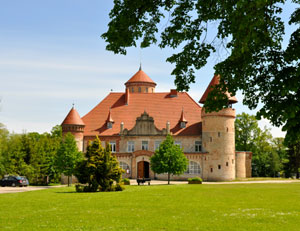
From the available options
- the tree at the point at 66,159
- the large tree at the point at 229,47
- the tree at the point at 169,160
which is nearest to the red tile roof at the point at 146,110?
the tree at the point at 169,160

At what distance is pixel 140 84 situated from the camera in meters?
69.2

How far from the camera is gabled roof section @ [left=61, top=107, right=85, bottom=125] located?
178ft

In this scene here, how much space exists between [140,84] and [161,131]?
54.0 feet

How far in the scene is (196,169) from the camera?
53.0m

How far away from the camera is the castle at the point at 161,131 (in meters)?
52.0

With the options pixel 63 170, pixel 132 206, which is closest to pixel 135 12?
pixel 132 206

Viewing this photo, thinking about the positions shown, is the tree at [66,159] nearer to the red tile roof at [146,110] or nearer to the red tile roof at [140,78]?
the red tile roof at [146,110]

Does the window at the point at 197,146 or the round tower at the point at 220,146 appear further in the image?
the window at the point at 197,146

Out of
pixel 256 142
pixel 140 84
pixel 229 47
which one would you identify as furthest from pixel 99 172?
pixel 256 142

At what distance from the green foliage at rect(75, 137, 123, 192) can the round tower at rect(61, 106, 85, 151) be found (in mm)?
22501

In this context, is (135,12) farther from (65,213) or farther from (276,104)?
(65,213)

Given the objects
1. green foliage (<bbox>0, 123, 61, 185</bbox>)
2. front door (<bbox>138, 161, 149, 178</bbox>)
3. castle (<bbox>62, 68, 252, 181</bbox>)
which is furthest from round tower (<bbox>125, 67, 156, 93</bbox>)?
green foliage (<bbox>0, 123, 61, 185</bbox>)

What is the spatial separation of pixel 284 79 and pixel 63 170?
115ft

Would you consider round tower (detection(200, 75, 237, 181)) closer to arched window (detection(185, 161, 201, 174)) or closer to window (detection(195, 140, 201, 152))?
arched window (detection(185, 161, 201, 174))
